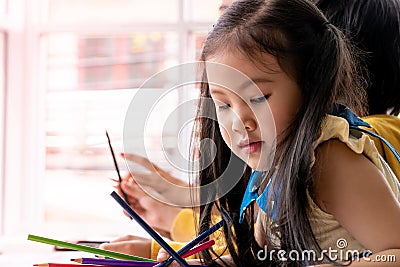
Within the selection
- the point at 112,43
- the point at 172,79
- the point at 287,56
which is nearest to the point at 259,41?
the point at 287,56

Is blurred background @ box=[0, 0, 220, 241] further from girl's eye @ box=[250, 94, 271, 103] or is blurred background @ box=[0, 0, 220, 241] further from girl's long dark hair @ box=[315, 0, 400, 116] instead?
girl's eye @ box=[250, 94, 271, 103]

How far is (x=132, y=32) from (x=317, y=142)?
142cm

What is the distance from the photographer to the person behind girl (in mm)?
1221

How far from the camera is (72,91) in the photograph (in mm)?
2244

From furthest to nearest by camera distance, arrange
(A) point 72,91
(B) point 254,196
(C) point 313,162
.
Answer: (A) point 72,91 → (B) point 254,196 → (C) point 313,162

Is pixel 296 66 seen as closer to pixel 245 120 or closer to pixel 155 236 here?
pixel 245 120

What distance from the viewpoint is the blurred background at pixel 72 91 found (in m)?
2.18

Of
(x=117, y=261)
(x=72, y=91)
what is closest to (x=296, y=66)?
(x=117, y=261)

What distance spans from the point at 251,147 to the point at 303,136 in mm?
64

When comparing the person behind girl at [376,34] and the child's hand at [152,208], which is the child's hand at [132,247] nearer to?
the child's hand at [152,208]

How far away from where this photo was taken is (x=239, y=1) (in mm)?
918

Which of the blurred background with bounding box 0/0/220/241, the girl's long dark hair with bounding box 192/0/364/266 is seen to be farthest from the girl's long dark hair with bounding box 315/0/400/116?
the blurred background with bounding box 0/0/220/241

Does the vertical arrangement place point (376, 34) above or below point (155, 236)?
above

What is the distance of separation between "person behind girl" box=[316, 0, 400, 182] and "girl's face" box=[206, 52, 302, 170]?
382 mm
